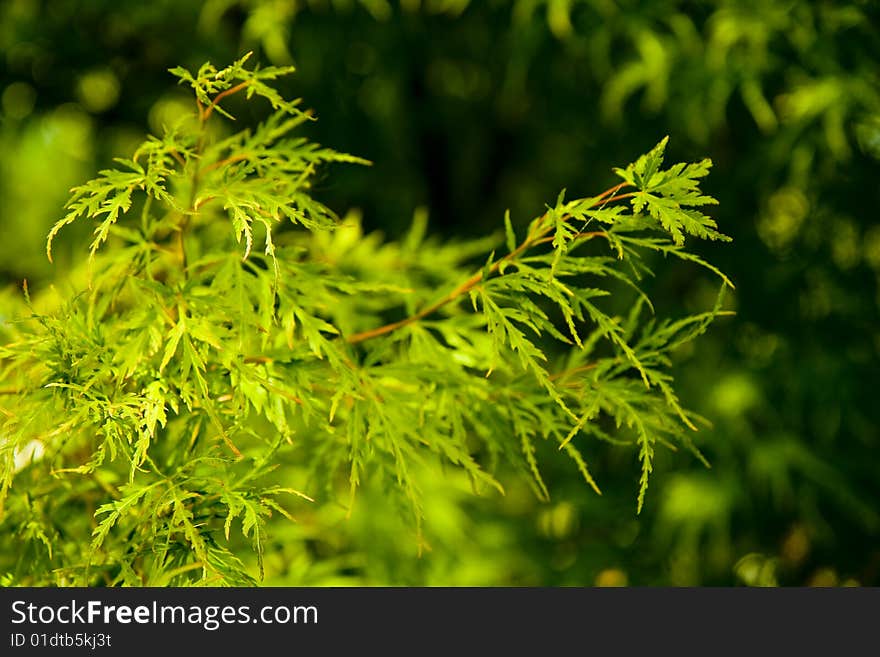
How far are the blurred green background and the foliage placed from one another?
0.53 metres

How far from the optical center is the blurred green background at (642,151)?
137 cm

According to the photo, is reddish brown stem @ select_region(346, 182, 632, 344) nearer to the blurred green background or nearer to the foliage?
the foliage

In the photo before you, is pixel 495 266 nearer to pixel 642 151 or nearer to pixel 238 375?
pixel 238 375

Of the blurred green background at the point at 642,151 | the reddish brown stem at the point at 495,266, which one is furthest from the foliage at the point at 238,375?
the blurred green background at the point at 642,151

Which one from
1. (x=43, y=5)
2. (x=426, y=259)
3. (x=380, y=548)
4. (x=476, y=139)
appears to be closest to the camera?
(x=426, y=259)

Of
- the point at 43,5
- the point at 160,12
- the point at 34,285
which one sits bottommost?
the point at 34,285

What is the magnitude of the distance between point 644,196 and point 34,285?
1.44 metres

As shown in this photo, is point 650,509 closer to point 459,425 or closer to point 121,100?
point 459,425

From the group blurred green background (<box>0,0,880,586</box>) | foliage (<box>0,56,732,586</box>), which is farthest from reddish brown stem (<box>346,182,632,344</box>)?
blurred green background (<box>0,0,880,586</box>)

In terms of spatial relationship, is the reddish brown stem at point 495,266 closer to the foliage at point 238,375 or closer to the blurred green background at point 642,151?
the foliage at point 238,375

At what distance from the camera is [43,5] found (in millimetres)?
1653

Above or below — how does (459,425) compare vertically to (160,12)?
below

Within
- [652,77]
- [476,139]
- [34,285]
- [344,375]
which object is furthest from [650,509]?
[34,285]

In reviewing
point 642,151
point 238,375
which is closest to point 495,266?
point 238,375
